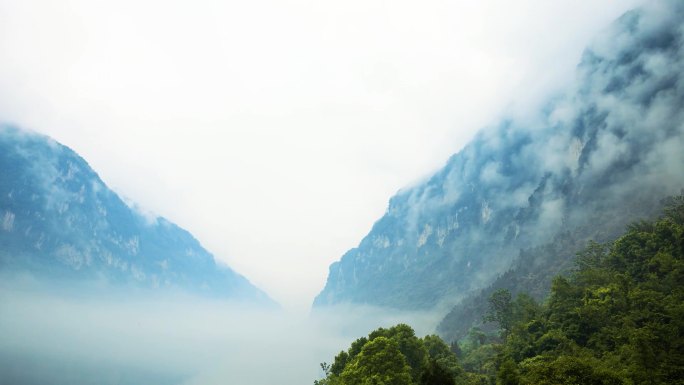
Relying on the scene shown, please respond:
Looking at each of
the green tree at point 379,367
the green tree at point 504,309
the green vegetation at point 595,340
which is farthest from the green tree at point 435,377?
the green tree at point 504,309

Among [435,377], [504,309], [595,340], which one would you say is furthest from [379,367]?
[504,309]

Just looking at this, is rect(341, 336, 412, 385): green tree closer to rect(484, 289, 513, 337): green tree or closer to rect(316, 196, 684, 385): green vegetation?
rect(316, 196, 684, 385): green vegetation

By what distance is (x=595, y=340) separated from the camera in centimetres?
5922

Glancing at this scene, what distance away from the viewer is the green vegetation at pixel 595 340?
44.7 metres

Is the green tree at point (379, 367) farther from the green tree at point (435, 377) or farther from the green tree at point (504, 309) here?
the green tree at point (504, 309)

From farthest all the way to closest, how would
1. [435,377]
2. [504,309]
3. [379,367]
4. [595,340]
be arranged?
[504,309]
[595,340]
[379,367]
[435,377]

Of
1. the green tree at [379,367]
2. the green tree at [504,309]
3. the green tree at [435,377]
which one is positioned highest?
the green tree at [504,309]

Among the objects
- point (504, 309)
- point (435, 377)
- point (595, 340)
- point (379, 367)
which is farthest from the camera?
point (504, 309)

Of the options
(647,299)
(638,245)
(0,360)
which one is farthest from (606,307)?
(0,360)

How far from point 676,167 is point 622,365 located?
181 m

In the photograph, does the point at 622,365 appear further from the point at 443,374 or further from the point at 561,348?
the point at 443,374

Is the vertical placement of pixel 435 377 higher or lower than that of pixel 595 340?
lower

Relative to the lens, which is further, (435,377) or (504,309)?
(504,309)

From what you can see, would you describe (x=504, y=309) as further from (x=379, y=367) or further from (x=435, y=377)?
(x=435, y=377)
